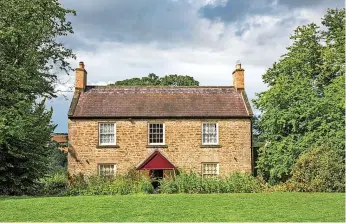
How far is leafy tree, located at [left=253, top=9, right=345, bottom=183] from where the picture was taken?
2541cm

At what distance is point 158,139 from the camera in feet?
104

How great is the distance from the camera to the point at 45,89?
1264 inches

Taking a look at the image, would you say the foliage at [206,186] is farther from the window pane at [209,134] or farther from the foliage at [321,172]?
the window pane at [209,134]

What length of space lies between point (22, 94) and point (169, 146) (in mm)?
11789

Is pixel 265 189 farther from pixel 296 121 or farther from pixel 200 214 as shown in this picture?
pixel 200 214

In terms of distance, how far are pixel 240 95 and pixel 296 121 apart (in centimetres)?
748

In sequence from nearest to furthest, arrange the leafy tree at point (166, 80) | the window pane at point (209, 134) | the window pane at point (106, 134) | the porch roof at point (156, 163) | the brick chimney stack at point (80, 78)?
the porch roof at point (156, 163) → the window pane at point (106, 134) → the window pane at point (209, 134) → the brick chimney stack at point (80, 78) → the leafy tree at point (166, 80)

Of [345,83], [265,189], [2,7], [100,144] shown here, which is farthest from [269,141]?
[2,7]

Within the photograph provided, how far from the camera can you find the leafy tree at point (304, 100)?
25406mm

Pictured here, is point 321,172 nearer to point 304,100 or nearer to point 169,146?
point 304,100

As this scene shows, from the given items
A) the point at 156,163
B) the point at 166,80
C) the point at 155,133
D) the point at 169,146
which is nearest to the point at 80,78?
the point at 155,133

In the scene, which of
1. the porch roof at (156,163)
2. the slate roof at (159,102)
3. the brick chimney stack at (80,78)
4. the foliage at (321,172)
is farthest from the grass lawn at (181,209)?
the brick chimney stack at (80,78)

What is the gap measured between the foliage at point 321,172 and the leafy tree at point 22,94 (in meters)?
14.5

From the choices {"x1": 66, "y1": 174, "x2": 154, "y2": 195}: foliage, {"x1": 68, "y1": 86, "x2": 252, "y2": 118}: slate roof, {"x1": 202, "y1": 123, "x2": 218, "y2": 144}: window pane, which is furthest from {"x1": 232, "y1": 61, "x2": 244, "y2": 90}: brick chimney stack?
{"x1": 66, "y1": 174, "x2": 154, "y2": 195}: foliage
